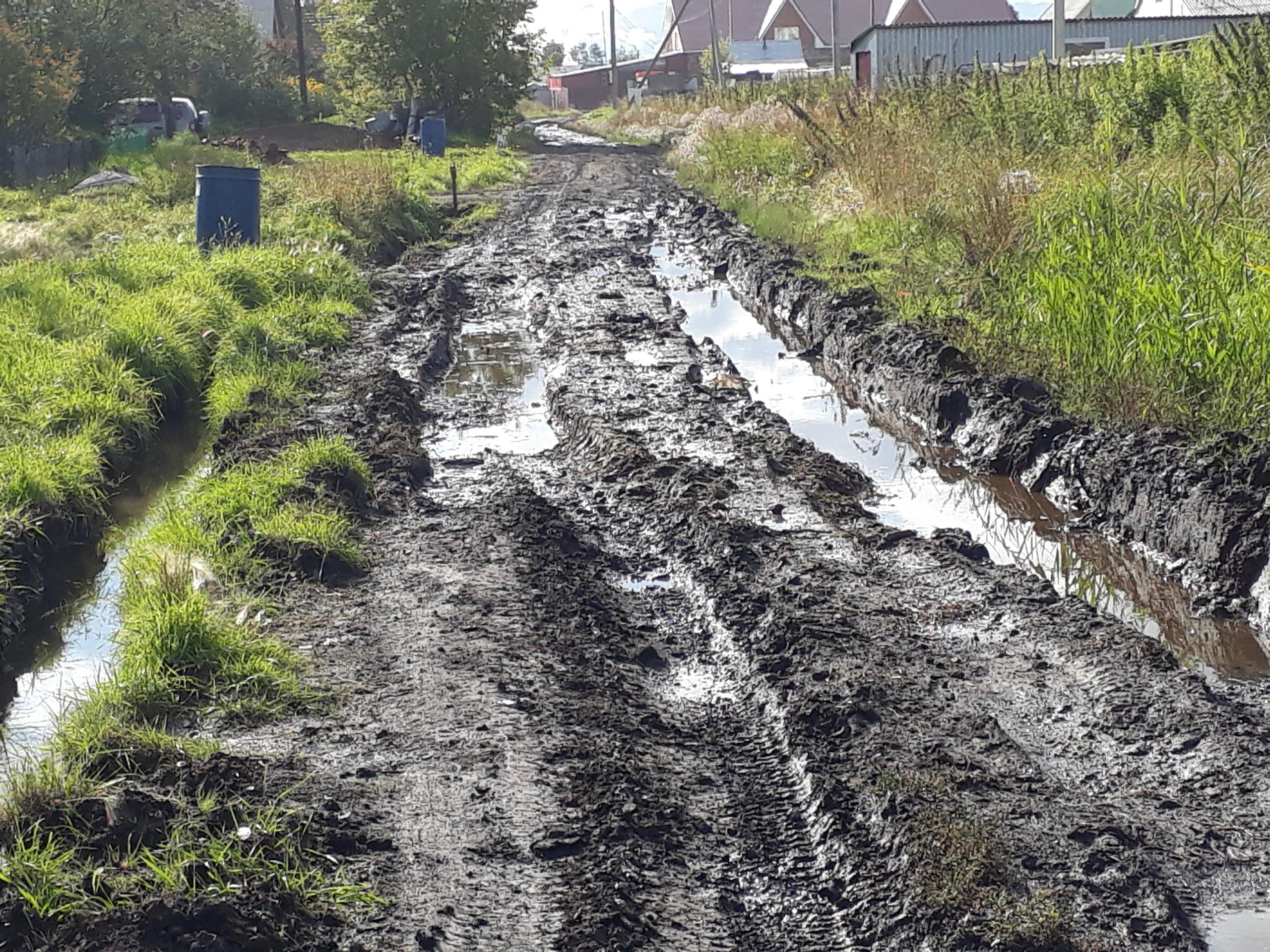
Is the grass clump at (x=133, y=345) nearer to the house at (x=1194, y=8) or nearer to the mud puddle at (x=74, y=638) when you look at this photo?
the mud puddle at (x=74, y=638)

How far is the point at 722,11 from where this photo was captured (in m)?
100

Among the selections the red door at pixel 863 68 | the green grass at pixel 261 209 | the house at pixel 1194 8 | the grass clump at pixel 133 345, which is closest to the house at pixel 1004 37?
the red door at pixel 863 68

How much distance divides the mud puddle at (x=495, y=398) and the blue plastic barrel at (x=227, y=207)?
119 inches

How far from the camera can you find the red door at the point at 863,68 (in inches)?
1570

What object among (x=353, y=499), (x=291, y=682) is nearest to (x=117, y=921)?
(x=291, y=682)

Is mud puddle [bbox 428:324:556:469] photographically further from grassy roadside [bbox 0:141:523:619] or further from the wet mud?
the wet mud

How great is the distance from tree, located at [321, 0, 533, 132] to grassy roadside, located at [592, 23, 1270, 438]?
2422 centimetres

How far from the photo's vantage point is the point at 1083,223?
9.22 meters

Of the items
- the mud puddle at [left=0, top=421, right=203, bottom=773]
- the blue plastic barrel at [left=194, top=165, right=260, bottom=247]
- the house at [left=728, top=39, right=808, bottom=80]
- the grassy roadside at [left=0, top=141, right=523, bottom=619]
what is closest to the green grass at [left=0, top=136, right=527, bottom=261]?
the grassy roadside at [left=0, top=141, right=523, bottom=619]

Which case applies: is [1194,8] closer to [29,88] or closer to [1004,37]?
[1004,37]

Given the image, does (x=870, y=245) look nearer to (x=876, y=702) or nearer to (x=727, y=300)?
(x=727, y=300)

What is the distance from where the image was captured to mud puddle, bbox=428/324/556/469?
8773 millimetres

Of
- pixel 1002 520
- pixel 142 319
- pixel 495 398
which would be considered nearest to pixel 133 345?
pixel 142 319

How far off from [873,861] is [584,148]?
1443 inches
